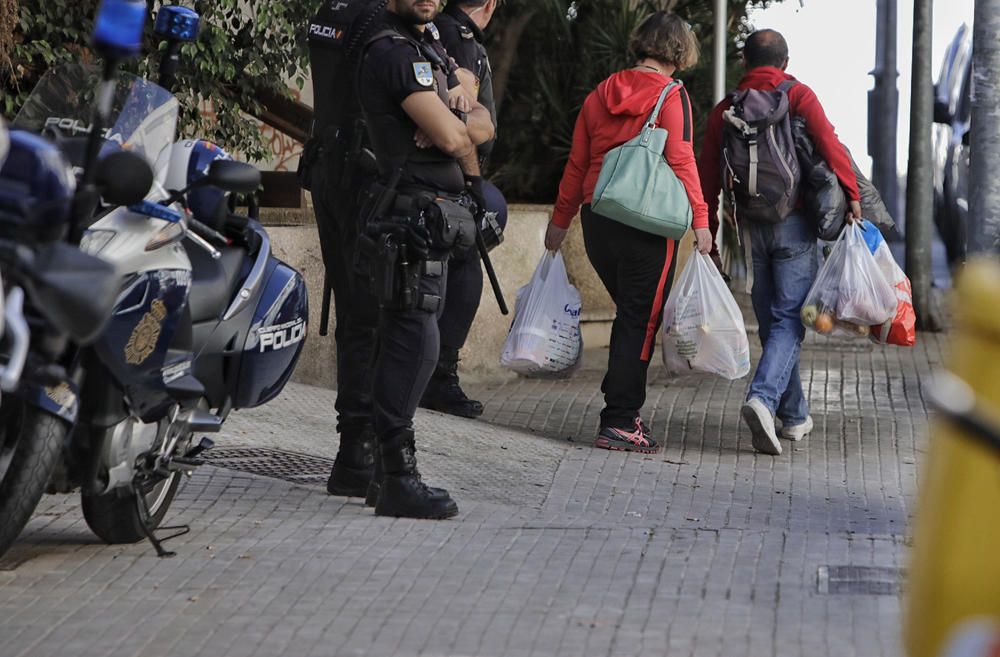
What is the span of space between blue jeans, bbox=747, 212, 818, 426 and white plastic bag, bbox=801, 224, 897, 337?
14 centimetres

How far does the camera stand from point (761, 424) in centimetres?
793

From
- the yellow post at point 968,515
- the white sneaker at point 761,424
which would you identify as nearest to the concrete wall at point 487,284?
the white sneaker at point 761,424

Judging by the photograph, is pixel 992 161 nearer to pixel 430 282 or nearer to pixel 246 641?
pixel 430 282

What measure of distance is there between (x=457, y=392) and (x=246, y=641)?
182 inches

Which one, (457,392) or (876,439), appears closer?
(876,439)

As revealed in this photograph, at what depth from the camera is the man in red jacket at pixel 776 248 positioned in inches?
315

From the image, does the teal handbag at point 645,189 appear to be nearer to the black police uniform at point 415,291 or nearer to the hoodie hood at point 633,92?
the hoodie hood at point 633,92

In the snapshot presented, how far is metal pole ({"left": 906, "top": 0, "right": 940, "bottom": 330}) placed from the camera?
507 inches

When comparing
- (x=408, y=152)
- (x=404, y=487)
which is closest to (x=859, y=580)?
(x=404, y=487)

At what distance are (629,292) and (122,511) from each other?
306cm

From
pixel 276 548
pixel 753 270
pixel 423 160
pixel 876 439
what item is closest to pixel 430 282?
pixel 423 160

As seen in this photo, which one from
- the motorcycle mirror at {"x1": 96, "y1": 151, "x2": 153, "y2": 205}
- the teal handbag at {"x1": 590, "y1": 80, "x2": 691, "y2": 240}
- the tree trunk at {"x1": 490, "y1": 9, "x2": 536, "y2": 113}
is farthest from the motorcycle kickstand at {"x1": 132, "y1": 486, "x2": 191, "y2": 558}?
the tree trunk at {"x1": 490, "y1": 9, "x2": 536, "y2": 113}

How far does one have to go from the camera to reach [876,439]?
27.9 ft

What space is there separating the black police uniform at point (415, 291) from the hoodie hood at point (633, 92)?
5.88 ft
